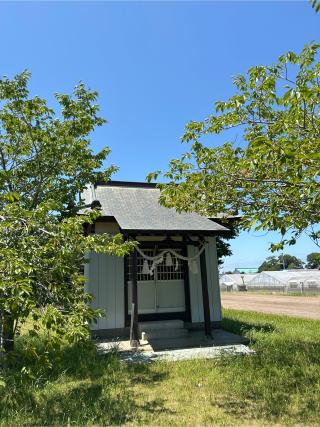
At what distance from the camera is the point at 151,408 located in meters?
5.14

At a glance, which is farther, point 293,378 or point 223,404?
point 293,378

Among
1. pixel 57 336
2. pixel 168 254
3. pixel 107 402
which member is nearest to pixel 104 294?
pixel 168 254

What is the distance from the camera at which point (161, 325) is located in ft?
34.0

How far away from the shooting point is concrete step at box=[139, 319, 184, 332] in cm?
1020

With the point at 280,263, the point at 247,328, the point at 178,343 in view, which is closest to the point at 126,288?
the point at 178,343

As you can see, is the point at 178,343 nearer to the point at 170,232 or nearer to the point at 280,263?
the point at 170,232

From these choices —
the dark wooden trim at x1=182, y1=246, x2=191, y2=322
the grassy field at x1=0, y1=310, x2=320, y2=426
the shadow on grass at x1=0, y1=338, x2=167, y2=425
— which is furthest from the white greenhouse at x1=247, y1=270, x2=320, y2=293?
the shadow on grass at x1=0, y1=338, x2=167, y2=425

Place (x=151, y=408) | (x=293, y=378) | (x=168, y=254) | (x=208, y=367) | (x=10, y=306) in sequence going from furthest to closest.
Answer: (x=168, y=254), (x=208, y=367), (x=293, y=378), (x=151, y=408), (x=10, y=306)

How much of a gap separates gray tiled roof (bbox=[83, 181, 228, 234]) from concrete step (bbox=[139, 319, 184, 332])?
3002 millimetres

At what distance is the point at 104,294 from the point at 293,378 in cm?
594

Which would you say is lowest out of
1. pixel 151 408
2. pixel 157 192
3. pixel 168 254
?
pixel 151 408

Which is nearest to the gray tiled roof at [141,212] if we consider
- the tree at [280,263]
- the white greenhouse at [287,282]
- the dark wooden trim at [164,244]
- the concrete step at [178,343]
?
the dark wooden trim at [164,244]

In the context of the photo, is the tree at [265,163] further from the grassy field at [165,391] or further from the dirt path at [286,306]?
the dirt path at [286,306]

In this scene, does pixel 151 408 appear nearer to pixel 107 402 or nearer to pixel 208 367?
pixel 107 402
